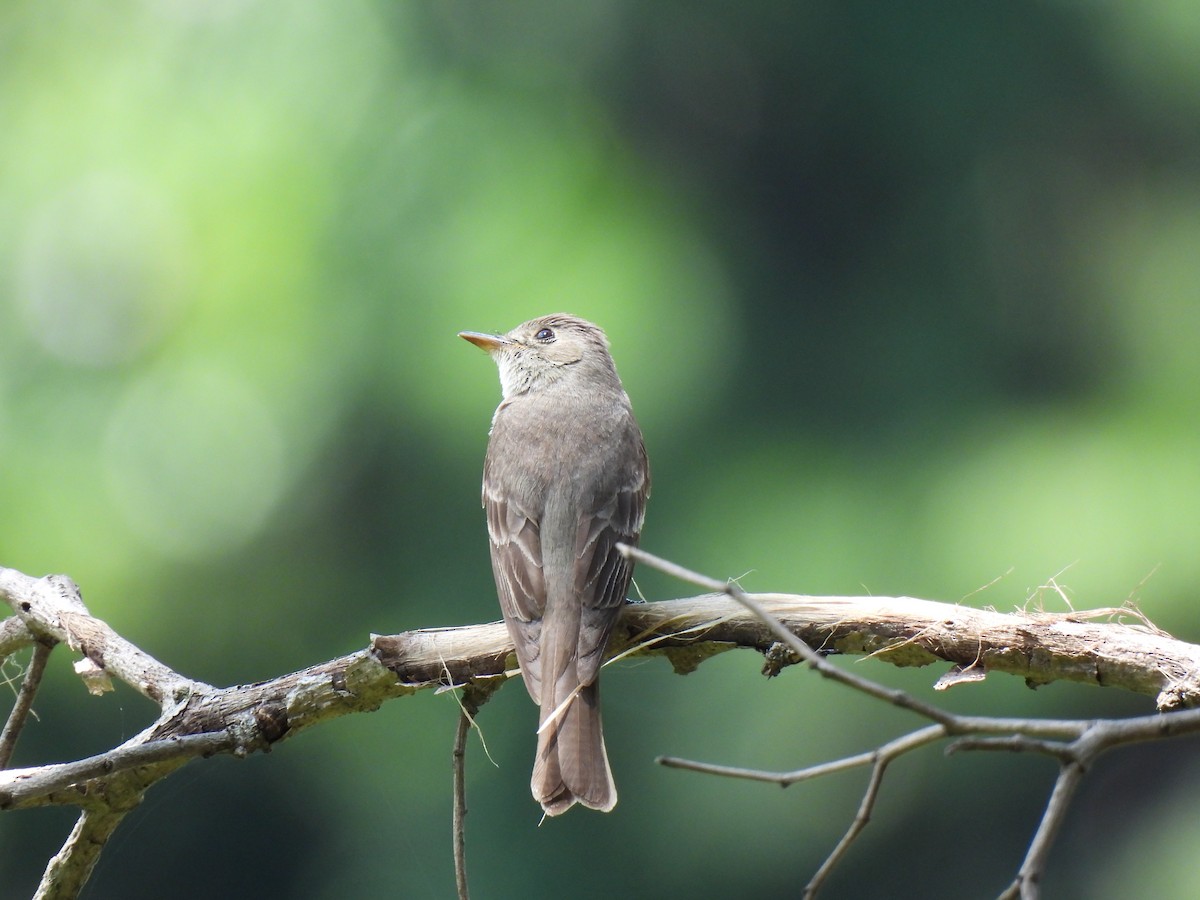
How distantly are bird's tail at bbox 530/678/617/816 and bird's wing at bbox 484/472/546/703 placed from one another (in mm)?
78

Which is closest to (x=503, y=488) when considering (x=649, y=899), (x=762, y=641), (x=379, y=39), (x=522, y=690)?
(x=762, y=641)

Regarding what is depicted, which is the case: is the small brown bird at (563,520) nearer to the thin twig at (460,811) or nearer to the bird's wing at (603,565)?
the bird's wing at (603,565)

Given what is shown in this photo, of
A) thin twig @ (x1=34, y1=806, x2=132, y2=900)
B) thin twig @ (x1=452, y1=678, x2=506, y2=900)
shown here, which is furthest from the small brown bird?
thin twig @ (x1=34, y1=806, x2=132, y2=900)

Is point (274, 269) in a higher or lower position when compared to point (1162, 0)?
lower

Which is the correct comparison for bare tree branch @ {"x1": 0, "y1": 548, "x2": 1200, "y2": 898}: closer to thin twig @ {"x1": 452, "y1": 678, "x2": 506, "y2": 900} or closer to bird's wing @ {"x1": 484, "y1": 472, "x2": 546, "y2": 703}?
thin twig @ {"x1": 452, "y1": 678, "x2": 506, "y2": 900}

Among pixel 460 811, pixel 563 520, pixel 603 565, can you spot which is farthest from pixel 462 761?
pixel 563 520

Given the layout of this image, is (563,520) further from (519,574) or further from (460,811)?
(460,811)

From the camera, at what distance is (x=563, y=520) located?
11.9 ft

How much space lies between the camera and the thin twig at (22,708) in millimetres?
2893

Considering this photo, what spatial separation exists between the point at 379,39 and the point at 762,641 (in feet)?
19.1

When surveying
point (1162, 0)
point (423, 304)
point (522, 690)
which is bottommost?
point (522, 690)

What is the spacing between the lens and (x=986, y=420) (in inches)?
297

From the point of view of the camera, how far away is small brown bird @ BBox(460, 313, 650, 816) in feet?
10.1

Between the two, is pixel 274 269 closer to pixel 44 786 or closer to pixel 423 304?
pixel 423 304
